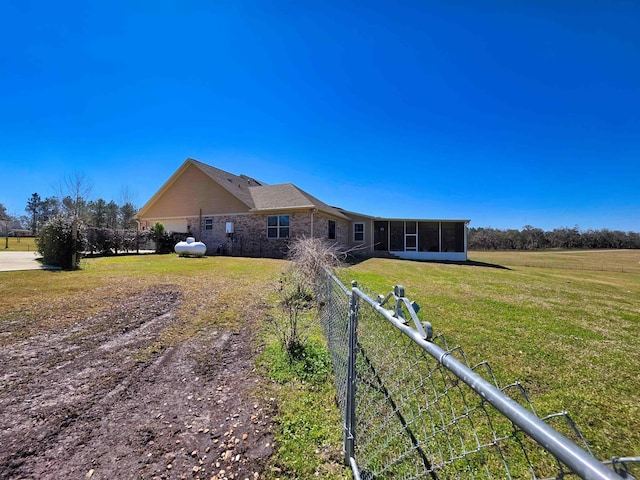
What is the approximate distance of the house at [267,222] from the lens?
706 inches

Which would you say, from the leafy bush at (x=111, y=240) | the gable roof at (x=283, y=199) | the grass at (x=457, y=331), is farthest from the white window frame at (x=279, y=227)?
the leafy bush at (x=111, y=240)

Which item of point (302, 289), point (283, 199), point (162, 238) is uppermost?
point (283, 199)

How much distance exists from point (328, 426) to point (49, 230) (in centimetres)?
1395

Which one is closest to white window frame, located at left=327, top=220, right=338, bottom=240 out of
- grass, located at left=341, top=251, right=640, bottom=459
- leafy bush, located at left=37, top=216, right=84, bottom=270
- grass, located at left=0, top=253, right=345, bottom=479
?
grass, located at left=0, top=253, right=345, bottom=479

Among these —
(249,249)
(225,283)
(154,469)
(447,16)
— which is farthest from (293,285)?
(249,249)

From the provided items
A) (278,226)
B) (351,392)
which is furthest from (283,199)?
(351,392)

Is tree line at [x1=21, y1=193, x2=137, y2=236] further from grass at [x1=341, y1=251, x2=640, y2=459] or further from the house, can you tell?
grass at [x1=341, y1=251, x2=640, y2=459]

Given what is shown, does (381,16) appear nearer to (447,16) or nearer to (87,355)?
(447,16)

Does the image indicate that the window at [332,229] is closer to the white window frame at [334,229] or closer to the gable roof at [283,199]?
the white window frame at [334,229]

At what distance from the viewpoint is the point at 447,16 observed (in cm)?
917

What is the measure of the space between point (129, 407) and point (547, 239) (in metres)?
59.0

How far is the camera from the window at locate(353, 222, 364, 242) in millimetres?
22281

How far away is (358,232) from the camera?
73.8 feet

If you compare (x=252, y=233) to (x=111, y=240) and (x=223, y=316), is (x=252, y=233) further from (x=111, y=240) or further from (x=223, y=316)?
(x=223, y=316)
